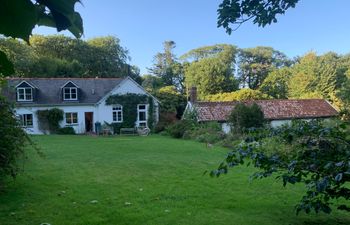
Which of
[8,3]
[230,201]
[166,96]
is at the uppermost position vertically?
[166,96]

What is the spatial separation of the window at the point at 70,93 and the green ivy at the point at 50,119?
175cm

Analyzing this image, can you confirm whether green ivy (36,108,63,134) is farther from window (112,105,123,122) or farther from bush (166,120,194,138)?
bush (166,120,194,138)

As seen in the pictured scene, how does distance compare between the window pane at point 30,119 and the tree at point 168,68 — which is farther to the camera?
the tree at point 168,68

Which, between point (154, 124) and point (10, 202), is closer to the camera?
point (10, 202)

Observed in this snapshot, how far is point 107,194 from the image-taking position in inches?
293

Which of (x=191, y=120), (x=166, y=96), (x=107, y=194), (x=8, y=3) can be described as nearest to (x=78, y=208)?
(x=107, y=194)

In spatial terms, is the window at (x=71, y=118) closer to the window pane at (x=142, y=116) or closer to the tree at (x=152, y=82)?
the window pane at (x=142, y=116)

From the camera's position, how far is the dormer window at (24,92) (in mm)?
28375

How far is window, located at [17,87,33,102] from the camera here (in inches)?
1123

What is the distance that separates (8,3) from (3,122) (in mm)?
6832

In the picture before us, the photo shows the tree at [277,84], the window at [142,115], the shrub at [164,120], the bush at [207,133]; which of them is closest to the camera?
the bush at [207,133]

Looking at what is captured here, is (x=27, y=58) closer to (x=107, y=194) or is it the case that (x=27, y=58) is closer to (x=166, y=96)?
(x=166, y=96)

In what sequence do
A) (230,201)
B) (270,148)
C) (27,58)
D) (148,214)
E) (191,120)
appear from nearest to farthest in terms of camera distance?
(148,214) < (230,201) < (270,148) < (191,120) < (27,58)

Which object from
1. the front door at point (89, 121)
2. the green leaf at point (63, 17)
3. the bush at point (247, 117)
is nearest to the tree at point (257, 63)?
the front door at point (89, 121)
